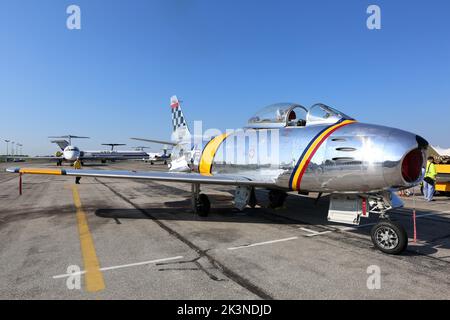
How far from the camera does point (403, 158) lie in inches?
217

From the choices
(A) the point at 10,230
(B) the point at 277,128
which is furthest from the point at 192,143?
(A) the point at 10,230

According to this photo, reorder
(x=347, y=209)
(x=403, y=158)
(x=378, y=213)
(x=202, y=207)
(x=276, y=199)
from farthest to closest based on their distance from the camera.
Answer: (x=276, y=199) → (x=202, y=207) → (x=347, y=209) → (x=378, y=213) → (x=403, y=158)

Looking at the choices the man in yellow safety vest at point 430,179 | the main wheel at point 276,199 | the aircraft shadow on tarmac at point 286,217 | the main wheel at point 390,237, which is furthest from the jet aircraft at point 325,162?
the man in yellow safety vest at point 430,179

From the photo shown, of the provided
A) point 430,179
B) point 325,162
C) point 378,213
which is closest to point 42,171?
point 325,162

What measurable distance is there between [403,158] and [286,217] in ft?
13.9

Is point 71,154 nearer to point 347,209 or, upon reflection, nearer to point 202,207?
point 202,207

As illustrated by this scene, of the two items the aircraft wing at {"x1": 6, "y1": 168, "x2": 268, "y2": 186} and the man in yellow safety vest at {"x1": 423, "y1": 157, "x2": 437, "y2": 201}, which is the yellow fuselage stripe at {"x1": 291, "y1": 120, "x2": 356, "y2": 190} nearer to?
the aircraft wing at {"x1": 6, "y1": 168, "x2": 268, "y2": 186}

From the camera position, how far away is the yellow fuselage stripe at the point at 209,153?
10.2 metres

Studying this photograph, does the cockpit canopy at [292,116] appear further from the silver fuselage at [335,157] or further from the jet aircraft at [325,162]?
the silver fuselage at [335,157]

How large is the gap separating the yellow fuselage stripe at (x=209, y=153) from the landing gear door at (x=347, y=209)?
437 cm

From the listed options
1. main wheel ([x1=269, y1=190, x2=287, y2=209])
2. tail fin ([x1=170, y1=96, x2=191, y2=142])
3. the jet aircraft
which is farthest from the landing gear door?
tail fin ([x1=170, y1=96, x2=191, y2=142])

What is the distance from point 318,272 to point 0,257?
17.0 ft

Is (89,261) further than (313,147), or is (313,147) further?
(313,147)
